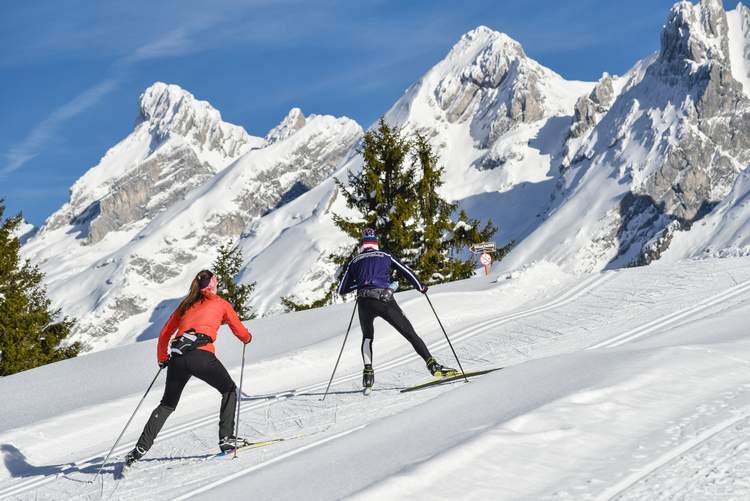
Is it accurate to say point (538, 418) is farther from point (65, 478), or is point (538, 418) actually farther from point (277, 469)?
point (65, 478)

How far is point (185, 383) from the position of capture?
26.1 feet

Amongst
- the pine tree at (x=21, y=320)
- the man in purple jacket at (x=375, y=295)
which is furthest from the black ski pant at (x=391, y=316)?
the pine tree at (x=21, y=320)

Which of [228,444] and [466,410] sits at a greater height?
[228,444]

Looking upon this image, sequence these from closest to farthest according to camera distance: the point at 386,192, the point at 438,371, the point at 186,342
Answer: the point at 186,342
the point at 438,371
the point at 386,192

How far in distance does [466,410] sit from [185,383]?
2.82 metres

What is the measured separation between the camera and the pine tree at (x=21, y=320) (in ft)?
81.4

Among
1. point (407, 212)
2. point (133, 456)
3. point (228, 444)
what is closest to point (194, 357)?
point (228, 444)

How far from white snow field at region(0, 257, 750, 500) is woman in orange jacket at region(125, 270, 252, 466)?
37 cm

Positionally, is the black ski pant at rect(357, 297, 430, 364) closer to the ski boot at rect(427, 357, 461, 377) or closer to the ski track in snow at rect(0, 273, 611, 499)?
the ski boot at rect(427, 357, 461, 377)

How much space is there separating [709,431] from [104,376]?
11791 mm

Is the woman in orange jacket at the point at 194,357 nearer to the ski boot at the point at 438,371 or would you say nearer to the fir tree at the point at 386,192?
the ski boot at the point at 438,371

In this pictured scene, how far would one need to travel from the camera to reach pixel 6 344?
81.7 ft

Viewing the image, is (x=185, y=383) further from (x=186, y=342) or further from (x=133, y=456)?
(x=133, y=456)

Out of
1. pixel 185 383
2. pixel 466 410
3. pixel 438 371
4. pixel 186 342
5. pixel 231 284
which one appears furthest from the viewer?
pixel 231 284
